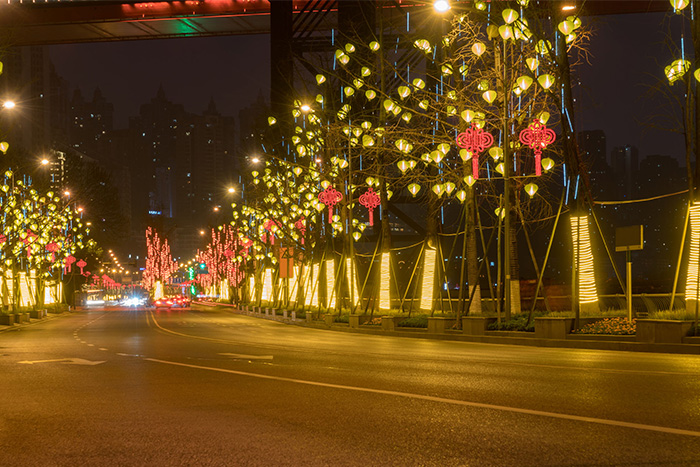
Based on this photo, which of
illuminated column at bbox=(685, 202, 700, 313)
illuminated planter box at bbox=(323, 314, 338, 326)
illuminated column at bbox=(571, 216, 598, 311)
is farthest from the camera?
illuminated planter box at bbox=(323, 314, 338, 326)

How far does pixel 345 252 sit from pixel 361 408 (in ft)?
97.7

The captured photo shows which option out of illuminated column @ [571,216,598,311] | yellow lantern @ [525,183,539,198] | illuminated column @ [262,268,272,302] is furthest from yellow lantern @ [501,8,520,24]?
illuminated column @ [262,268,272,302]

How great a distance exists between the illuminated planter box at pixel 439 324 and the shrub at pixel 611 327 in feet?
19.4

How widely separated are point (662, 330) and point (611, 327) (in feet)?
7.72

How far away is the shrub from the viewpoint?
19594 mm

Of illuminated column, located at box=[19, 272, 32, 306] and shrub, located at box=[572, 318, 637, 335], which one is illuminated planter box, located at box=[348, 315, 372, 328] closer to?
shrub, located at box=[572, 318, 637, 335]

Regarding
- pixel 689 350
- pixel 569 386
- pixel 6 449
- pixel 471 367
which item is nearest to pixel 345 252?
pixel 689 350

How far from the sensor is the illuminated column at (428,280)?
31.4m

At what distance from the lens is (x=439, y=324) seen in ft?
85.5

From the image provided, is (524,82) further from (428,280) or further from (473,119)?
(428,280)

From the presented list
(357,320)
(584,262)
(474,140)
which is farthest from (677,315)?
(357,320)

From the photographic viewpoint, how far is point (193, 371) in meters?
13.5

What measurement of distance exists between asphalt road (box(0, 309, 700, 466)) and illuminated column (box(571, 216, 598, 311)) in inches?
327

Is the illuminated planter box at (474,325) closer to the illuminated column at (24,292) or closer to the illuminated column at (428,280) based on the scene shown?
the illuminated column at (428,280)
